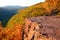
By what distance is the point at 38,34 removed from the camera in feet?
16.6

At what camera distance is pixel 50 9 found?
1939 cm

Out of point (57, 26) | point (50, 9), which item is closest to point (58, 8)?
point (50, 9)

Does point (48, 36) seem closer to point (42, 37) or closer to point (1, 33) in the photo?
point (42, 37)

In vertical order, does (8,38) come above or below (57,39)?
below

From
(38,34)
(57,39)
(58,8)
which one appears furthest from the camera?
(58,8)

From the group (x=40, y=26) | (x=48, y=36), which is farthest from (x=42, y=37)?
(x=40, y=26)

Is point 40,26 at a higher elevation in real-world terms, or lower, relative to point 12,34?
higher

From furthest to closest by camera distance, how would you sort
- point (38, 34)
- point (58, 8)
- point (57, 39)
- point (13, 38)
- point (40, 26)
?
1. point (58, 8)
2. point (13, 38)
3. point (40, 26)
4. point (38, 34)
5. point (57, 39)

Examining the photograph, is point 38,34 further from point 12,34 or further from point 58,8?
point 58,8

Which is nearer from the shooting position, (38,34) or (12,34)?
(38,34)

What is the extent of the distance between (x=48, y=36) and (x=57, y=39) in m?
0.30

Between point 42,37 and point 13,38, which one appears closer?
point 42,37

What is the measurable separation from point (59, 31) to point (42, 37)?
2.48ft

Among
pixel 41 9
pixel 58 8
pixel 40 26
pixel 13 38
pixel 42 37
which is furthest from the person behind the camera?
pixel 41 9
